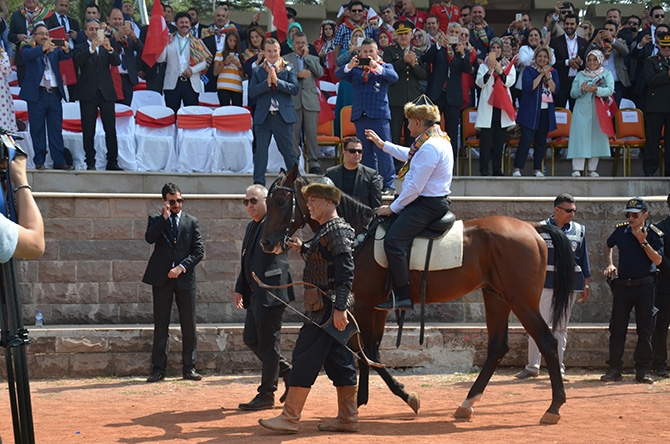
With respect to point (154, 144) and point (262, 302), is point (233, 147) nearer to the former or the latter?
point (154, 144)

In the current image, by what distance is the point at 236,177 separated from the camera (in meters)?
14.3

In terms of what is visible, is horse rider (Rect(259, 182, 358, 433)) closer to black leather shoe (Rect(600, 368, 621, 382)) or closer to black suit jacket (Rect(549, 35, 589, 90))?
black leather shoe (Rect(600, 368, 621, 382))

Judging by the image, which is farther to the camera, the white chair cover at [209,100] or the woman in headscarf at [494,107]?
the white chair cover at [209,100]

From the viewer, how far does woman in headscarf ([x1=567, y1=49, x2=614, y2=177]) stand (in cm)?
1558

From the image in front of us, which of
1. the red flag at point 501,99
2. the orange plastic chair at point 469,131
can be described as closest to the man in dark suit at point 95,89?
the orange plastic chair at point 469,131

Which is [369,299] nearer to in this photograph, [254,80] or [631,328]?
[631,328]

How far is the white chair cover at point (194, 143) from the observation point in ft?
48.3

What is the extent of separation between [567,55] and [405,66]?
3.71 meters

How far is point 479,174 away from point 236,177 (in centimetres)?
460

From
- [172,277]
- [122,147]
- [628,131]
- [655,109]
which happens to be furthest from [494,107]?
[172,277]

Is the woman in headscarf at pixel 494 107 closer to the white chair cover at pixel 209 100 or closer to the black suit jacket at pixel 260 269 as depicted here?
the white chair cover at pixel 209 100

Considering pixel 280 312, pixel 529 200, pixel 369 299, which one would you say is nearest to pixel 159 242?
pixel 280 312

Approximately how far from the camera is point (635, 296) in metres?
11.1

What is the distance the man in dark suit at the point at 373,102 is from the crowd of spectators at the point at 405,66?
1.33 feet
